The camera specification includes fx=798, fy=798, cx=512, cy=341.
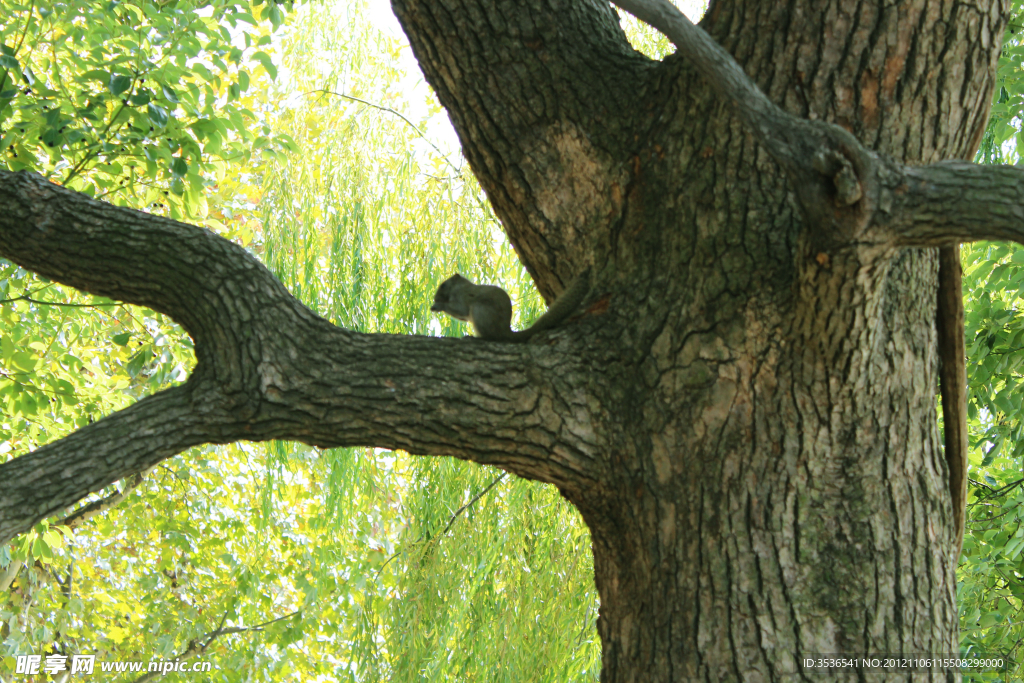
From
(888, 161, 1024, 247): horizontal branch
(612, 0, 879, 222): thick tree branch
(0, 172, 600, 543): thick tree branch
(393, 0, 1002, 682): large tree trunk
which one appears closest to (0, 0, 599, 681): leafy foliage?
(0, 172, 600, 543): thick tree branch

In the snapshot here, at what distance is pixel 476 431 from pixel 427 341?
29cm

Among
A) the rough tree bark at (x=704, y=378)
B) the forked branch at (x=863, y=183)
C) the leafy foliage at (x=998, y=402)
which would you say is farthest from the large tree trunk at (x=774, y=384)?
the leafy foliage at (x=998, y=402)

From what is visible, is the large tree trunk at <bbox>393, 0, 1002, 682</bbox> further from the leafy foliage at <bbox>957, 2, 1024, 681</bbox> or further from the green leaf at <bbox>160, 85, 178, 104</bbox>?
the green leaf at <bbox>160, 85, 178, 104</bbox>

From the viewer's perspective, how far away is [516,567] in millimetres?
4105

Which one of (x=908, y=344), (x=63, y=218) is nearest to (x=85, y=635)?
(x=63, y=218)

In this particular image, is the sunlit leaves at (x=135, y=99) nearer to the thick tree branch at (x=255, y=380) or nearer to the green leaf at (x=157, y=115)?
the green leaf at (x=157, y=115)

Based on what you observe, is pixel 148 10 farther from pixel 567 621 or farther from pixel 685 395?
pixel 567 621

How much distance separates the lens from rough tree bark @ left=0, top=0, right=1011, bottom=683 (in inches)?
73.2

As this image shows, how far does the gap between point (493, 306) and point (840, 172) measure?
1969 millimetres

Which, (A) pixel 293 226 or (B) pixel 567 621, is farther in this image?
(A) pixel 293 226

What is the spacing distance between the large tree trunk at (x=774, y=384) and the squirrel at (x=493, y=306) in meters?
0.16

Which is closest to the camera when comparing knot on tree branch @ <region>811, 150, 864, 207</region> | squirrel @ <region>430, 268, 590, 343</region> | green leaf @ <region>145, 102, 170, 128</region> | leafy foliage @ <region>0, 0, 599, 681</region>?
knot on tree branch @ <region>811, 150, 864, 207</region>

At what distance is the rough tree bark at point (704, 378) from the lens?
186cm

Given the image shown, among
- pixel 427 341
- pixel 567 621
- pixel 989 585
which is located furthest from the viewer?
pixel 989 585
